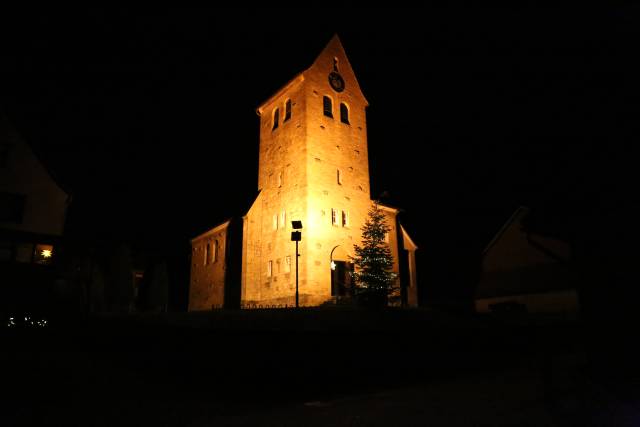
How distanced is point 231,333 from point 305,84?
2202 centimetres

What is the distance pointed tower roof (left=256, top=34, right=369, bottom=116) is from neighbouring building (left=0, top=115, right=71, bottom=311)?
16.4 metres

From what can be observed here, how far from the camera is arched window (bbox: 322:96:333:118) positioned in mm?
31281

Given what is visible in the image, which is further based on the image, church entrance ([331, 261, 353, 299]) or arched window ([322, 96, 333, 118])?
arched window ([322, 96, 333, 118])

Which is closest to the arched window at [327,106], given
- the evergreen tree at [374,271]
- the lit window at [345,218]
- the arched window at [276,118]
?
the arched window at [276,118]

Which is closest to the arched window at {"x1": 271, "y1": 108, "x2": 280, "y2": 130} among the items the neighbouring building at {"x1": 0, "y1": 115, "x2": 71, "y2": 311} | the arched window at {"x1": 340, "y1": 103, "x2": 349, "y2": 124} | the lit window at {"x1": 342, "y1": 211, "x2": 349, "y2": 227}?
the arched window at {"x1": 340, "y1": 103, "x2": 349, "y2": 124}

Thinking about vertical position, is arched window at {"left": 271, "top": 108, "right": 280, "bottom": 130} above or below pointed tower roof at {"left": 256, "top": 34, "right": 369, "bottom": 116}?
below

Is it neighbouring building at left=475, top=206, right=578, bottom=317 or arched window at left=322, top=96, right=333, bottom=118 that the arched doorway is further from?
arched window at left=322, top=96, right=333, bottom=118

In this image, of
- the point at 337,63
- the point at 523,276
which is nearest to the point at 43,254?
the point at 337,63

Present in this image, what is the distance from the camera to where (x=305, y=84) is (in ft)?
99.2

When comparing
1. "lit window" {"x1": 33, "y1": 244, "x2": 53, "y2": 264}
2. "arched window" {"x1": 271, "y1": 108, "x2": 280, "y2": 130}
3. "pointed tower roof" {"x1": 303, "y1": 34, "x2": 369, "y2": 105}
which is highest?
"pointed tower roof" {"x1": 303, "y1": 34, "x2": 369, "y2": 105}

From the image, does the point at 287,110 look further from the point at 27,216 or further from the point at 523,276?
the point at 523,276

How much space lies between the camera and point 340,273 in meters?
28.2

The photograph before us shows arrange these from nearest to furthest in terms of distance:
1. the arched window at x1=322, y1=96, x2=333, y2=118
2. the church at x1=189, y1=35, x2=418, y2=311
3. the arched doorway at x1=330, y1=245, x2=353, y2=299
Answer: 1. the church at x1=189, y1=35, x2=418, y2=311
2. the arched doorway at x1=330, y1=245, x2=353, y2=299
3. the arched window at x1=322, y1=96, x2=333, y2=118

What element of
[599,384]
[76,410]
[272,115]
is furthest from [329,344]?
[272,115]
